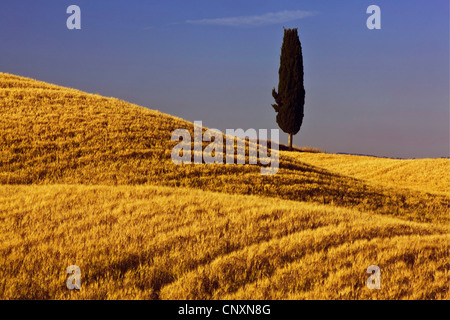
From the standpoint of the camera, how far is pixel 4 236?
1038 centimetres

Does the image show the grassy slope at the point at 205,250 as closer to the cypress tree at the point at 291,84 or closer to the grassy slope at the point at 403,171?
the grassy slope at the point at 403,171

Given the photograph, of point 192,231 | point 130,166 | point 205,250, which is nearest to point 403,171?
point 130,166

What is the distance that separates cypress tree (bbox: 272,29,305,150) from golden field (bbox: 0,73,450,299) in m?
36.3

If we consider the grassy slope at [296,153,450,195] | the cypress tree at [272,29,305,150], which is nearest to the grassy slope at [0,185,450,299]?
the grassy slope at [296,153,450,195]

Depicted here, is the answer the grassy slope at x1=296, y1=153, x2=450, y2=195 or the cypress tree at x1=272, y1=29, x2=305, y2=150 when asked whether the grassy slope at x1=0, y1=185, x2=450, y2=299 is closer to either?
the grassy slope at x1=296, y1=153, x2=450, y2=195

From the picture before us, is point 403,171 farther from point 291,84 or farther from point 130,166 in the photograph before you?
point 130,166

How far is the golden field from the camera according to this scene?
26.1ft

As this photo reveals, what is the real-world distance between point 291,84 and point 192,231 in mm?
50629

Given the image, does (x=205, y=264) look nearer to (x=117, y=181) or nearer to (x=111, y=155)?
(x=117, y=181)

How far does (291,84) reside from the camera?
2308 inches

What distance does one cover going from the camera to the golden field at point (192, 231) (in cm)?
795

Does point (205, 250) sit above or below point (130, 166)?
below

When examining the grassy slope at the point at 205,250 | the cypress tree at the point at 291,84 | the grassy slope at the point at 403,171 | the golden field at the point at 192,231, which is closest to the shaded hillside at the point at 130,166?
the golden field at the point at 192,231
